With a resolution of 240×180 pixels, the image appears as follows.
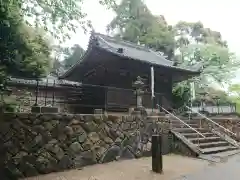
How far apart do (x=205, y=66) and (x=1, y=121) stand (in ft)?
66.5

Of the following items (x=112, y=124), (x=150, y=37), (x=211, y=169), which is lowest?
(x=211, y=169)

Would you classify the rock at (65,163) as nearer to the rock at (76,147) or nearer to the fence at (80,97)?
the rock at (76,147)

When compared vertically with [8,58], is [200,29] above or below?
above

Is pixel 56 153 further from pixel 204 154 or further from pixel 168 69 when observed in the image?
pixel 168 69

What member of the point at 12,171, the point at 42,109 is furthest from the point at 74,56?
the point at 12,171

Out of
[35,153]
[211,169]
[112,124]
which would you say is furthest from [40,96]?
[211,169]

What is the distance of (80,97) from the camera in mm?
17062

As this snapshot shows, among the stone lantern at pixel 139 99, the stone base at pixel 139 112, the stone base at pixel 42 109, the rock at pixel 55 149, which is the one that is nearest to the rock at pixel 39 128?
the rock at pixel 55 149

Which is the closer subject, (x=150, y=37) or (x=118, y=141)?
(x=118, y=141)

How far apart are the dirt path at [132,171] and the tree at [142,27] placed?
20613mm

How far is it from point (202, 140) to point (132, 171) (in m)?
4.80

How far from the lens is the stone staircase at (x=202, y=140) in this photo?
9394 millimetres

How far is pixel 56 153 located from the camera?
662 cm

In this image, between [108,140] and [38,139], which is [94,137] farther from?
[38,139]
